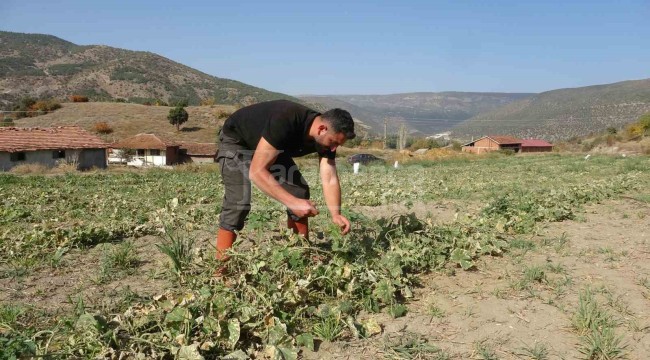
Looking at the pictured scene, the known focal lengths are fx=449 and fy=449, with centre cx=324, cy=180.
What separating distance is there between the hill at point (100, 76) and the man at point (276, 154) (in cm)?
7403

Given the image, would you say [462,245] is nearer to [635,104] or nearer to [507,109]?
[635,104]

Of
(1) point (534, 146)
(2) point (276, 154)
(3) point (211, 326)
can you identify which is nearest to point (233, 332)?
(3) point (211, 326)

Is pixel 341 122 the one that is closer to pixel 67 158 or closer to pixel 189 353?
pixel 189 353

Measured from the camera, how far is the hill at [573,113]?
234 feet

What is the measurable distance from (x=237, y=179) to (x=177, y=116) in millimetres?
56325

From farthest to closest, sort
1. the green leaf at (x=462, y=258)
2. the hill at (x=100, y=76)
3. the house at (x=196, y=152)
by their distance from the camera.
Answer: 1. the hill at (x=100, y=76)
2. the house at (x=196, y=152)
3. the green leaf at (x=462, y=258)

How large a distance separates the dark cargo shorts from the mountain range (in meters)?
72.7

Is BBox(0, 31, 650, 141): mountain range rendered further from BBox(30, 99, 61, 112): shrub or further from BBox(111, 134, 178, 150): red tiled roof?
BBox(111, 134, 178, 150): red tiled roof

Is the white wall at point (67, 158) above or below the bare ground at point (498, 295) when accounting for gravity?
below

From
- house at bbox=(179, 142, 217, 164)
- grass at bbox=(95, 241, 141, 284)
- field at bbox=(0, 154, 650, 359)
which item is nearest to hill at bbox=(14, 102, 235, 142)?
house at bbox=(179, 142, 217, 164)

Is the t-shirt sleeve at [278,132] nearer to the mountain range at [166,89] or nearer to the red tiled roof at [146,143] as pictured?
the red tiled roof at [146,143]

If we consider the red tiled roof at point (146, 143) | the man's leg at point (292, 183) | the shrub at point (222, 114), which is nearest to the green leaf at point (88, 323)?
the man's leg at point (292, 183)

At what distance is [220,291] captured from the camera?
2.69m

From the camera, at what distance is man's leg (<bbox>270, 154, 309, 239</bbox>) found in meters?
3.51
